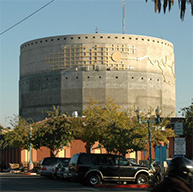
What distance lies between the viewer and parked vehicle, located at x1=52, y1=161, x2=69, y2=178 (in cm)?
3311

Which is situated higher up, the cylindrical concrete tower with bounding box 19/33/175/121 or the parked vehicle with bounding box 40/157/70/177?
the cylindrical concrete tower with bounding box 19/33/175/121

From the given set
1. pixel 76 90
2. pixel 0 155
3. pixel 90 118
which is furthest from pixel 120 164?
pixel 76 90

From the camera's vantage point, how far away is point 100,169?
90.2 feet

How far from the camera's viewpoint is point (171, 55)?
359 feet

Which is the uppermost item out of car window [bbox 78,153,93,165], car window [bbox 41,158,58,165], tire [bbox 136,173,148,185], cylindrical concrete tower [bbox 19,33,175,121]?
cylindrical concrete tower [bbox 19,33,175,121]

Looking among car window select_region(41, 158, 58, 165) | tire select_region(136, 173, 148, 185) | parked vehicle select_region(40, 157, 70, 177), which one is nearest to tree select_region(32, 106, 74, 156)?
car window select_region(41, 158, 58, 165)

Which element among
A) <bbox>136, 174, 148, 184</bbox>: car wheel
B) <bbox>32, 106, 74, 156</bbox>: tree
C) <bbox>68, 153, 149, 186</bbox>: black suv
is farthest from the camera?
<bbox>32, 106, 74, 156</bbox>: tree

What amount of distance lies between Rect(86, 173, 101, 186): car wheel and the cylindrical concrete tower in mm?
72005

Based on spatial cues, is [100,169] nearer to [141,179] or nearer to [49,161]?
[141,179]

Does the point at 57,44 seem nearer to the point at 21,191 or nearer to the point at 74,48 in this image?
the point at 74,48

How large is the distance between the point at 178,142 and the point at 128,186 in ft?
22.8

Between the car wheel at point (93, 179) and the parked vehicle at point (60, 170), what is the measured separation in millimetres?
5390

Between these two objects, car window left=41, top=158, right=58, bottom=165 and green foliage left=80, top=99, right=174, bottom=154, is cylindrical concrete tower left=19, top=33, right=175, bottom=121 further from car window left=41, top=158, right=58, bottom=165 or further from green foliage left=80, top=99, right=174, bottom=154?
car window left=41, top=158, right=58, bottom=165

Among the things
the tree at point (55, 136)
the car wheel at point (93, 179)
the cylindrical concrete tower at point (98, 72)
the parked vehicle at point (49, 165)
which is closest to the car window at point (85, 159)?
the car wheel at point (93, 179)
